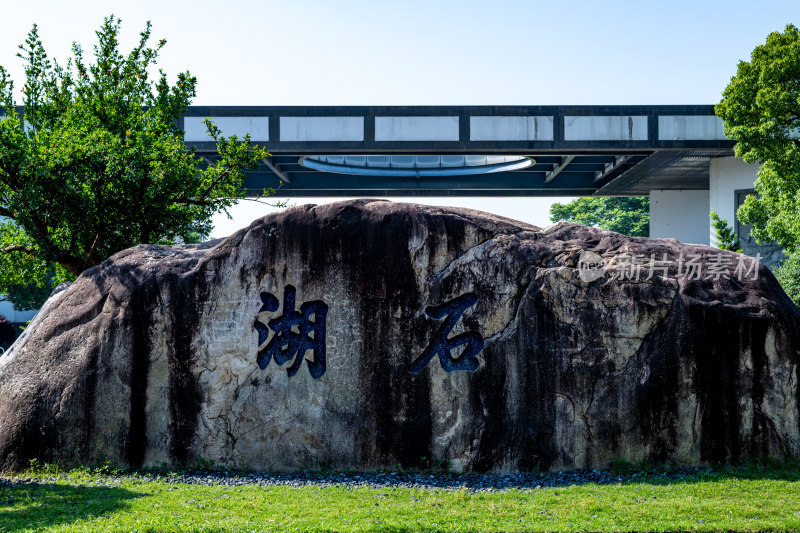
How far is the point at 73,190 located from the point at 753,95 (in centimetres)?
1452

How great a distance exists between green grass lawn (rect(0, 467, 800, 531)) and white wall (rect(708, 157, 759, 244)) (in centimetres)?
1473

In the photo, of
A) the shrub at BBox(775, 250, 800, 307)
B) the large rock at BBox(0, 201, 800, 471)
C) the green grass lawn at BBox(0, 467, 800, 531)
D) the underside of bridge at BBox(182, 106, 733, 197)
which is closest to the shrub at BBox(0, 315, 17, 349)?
the underside of bridge at BBox(182, 106, 733, 197)

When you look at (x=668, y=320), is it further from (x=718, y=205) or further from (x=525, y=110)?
(x=718, y=205)

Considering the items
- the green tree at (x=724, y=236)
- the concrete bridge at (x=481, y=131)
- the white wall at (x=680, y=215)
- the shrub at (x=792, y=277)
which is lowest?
the shrub at (x=792, y=277)

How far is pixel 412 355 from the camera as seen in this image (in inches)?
361

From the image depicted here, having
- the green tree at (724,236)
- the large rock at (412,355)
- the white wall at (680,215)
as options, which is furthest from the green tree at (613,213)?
the large rock at (412,355)

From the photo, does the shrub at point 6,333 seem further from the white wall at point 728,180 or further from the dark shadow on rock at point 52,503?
the white wall at point 728,180

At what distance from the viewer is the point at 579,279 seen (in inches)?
360

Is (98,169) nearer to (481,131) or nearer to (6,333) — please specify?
(481,131)

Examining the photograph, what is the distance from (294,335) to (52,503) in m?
3.46

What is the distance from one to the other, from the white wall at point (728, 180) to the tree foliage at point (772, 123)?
5.24m

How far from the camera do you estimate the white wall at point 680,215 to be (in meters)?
27.0

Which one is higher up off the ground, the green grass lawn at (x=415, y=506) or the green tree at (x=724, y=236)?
the green tree at (x=724, y=236)

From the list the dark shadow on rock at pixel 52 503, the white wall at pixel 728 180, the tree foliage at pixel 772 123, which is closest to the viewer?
the dark shadow on rock at pixel 52 503
